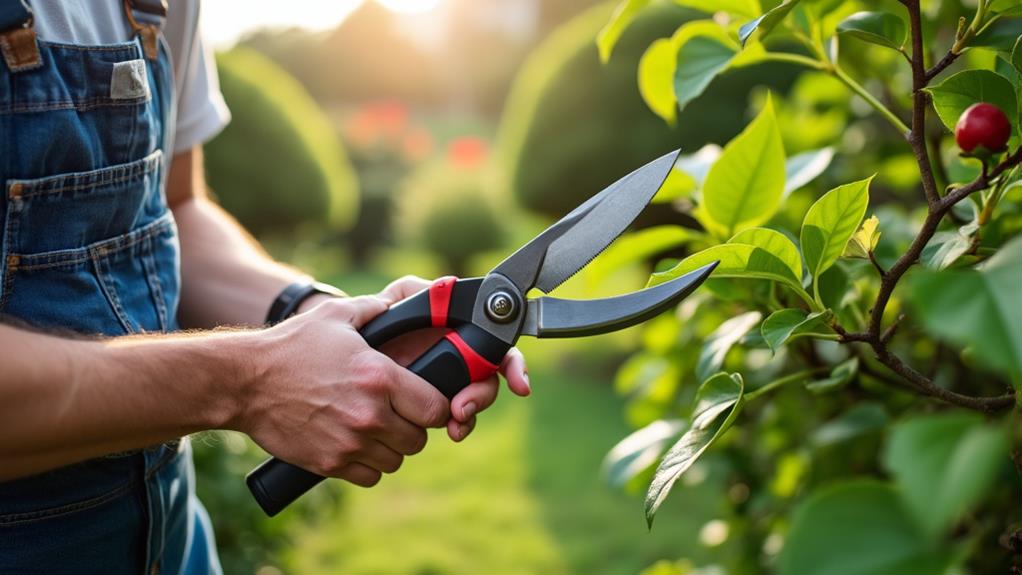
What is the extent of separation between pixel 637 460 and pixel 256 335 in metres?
0.66

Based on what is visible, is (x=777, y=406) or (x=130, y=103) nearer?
(x=130, y=103)

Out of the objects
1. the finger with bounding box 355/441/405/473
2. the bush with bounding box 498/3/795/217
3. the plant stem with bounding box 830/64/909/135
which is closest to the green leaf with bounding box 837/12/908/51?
the plant stem with bounding box 830/64/909/135

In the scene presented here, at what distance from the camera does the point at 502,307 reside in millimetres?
1155

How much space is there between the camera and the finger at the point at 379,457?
1111 millimetres

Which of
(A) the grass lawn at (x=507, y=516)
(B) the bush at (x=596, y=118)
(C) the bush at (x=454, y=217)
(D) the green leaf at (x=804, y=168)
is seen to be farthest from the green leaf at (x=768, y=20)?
(C) the bush at (x=454, y=217)

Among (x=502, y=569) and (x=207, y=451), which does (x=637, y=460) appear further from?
(x=502, y=569)

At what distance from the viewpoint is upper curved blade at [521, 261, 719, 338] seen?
1.04m

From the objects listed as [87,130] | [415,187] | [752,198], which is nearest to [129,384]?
[87,130]

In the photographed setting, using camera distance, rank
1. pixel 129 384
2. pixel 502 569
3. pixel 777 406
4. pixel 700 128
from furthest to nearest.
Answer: pixel 700 128 < pixel 502 569 < pixel 777 406 < pixel 129 384

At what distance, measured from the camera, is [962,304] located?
501mm

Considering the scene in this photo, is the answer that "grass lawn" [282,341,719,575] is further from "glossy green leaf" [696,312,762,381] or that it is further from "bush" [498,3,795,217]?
"glossy green leaf" [696,312,762,381]

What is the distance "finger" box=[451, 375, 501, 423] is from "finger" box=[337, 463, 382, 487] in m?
0.12

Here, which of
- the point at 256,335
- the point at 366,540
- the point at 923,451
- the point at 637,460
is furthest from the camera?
the point at 366,540

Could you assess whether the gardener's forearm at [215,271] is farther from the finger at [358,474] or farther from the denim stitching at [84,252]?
the finger at [358,474]
